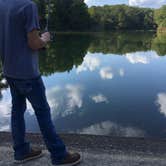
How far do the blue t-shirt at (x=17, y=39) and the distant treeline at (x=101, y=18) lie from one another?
72384 millimetres

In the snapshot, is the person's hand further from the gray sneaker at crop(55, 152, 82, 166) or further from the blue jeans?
the gray sneaker at crop(55, 152, 82, 166)

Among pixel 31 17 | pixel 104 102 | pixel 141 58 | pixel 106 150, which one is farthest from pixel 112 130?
pixel 141 58

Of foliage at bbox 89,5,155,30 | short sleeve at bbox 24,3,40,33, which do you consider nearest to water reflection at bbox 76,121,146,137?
short sleeve at bbox 24,3,40,33

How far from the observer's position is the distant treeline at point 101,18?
81.2 meters

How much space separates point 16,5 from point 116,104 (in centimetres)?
1057

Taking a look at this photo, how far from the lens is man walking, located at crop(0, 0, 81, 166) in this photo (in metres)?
3.92

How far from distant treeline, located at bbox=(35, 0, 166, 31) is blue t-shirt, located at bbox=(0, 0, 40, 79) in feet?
Result: 237

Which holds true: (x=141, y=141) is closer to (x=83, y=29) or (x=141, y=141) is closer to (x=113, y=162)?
(x=113, y=162)

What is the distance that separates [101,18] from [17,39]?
10619 centimetres

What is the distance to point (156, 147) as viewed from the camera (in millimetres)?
5203

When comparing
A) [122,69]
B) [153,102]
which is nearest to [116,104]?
[153,102]

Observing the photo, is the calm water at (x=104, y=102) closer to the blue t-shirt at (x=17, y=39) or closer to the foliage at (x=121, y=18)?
the blue t-shirt at (x=17, y=39)

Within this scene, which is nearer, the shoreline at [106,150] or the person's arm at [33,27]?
the person's arm at [33,27]

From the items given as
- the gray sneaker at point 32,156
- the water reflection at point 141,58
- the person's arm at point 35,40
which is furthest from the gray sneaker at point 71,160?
the water reflection at point 141,58
